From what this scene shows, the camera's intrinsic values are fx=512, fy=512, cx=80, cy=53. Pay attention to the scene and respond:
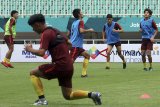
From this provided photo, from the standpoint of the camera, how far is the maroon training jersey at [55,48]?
311 inches

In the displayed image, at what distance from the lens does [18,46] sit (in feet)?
91.7

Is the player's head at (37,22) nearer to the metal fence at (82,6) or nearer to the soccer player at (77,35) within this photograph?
the soccer player at (77,35)

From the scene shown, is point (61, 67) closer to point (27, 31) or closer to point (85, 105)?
point (85, 105)

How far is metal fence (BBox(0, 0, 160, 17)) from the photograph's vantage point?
143 feet

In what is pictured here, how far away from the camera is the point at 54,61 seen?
8.08 meters

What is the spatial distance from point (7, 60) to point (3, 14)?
25398 mm

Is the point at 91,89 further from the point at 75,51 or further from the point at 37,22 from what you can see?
the point at 75,51

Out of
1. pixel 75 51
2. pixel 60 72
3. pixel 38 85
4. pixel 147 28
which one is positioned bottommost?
pixel 75 51

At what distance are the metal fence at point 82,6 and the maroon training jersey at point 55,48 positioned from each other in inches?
1391

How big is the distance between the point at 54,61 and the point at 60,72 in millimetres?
198

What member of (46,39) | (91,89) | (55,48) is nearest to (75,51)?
(91,89)

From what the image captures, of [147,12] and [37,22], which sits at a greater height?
[37,22]

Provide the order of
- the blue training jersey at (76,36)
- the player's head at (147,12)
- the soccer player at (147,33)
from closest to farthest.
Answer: the blue training jersey at (76,36), the player's head at (147,12), the soccer player at (147,33)

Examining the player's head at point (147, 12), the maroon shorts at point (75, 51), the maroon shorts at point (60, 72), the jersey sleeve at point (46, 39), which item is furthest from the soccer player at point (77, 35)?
the jersey sleeve at point (46, 39)
